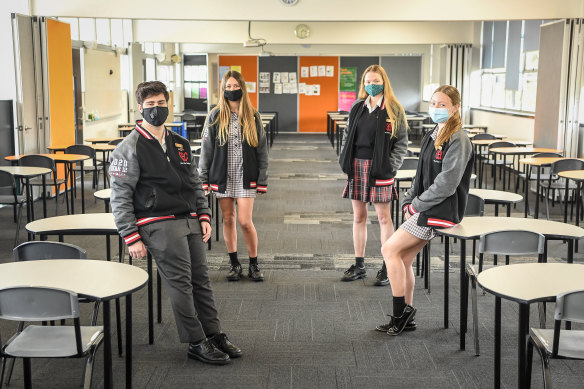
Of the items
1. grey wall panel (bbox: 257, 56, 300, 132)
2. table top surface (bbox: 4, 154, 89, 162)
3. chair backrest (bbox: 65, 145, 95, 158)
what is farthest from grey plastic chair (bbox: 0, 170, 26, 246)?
grey wall panel (bbox: 257, 56, 300, 132)

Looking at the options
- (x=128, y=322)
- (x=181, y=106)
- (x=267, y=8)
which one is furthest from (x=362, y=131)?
(x=181, y=106)

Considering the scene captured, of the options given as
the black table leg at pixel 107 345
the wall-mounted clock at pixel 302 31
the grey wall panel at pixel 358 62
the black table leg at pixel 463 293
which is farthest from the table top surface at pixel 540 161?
the grey wall panel at pixel 358 62

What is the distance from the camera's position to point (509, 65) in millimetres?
12781

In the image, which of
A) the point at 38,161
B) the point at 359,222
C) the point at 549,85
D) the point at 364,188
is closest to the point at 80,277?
the point at 364,188

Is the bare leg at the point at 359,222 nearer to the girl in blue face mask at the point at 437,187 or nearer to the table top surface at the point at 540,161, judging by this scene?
the girl in blue face mask at the point at 437,187

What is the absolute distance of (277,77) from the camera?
66.8ft

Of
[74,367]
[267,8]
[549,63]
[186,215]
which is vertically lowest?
[74,367]

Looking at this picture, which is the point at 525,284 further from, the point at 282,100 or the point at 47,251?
the point at 282,100

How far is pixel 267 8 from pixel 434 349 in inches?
254

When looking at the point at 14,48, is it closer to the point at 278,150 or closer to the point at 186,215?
the point at 186,215

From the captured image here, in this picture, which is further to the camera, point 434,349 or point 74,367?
point 434,349

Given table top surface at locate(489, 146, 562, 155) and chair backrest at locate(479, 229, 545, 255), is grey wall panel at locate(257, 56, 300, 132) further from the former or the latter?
chair backrest at locate(479, 229, 545, 255)

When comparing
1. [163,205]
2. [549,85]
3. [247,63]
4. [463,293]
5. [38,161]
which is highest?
[247,63]

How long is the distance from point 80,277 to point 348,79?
18099 mm
